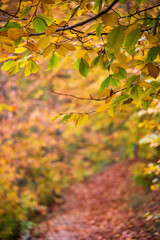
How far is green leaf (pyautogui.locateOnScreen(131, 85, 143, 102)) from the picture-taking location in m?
1.21

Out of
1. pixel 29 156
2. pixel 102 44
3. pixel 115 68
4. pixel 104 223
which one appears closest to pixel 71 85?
pixel 29 156

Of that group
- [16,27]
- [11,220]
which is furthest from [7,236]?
[16,27]

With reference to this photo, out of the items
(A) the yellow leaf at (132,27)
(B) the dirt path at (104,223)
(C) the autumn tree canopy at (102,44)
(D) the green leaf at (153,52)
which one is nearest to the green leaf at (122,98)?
(C) the autumn tree canopy at (102,44)

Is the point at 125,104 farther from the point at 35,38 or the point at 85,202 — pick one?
the point at 85,202

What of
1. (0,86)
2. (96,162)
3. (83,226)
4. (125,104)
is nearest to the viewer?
(125,104)

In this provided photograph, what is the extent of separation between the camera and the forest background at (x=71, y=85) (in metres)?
1.17

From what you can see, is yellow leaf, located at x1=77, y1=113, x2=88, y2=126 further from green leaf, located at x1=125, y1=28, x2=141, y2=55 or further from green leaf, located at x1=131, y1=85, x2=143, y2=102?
green leaf, located at x1=125, y1=28, x2=141, y2=55

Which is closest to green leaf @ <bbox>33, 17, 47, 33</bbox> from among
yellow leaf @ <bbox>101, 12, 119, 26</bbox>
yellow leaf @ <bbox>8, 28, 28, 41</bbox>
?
yellow leaf @ <bbox>8, 28, 28, 41</bbox>

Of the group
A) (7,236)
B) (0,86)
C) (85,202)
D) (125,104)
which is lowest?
(85,202)

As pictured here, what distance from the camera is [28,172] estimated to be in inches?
278

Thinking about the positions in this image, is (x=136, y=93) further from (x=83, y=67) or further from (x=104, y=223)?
(x=104, y=223)

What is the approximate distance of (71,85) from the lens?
705 cm

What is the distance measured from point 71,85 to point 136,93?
5.98 meters

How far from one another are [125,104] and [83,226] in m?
4.29
